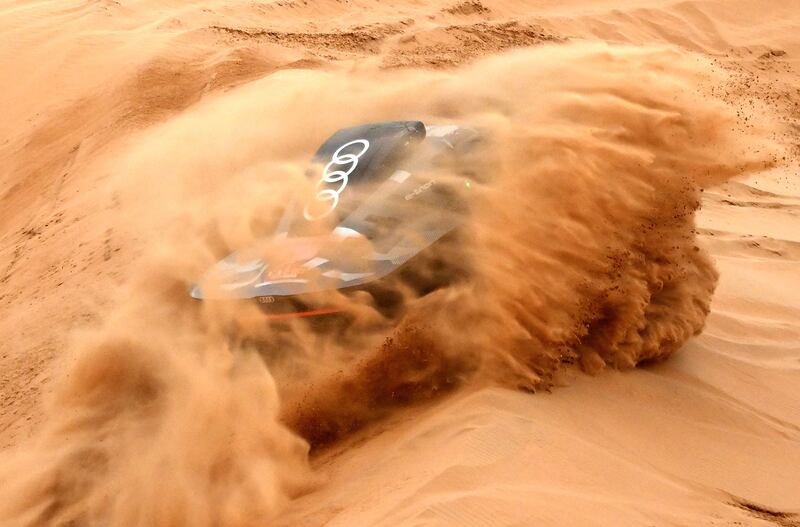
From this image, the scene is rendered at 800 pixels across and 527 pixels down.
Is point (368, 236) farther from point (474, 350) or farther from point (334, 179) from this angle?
point (474, 350)

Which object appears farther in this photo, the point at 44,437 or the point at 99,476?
the point at 44,437

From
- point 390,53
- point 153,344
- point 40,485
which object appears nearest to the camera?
point 40,485

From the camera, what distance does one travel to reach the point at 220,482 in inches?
148

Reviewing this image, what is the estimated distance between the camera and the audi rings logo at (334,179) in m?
4.52

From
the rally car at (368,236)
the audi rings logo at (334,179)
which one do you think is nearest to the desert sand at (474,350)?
the rally car at (368,236)

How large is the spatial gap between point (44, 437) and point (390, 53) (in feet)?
21.6

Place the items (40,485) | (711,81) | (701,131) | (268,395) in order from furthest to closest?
(711,81)
(701,131)
(268,395)
(40,485)

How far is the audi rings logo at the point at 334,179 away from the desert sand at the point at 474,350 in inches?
16.5

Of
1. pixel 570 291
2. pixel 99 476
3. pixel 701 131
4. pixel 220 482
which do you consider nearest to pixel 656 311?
pixel 570 291

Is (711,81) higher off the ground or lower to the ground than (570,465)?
higher

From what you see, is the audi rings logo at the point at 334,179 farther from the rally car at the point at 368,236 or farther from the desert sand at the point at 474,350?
the desert sand at the point at 474,350

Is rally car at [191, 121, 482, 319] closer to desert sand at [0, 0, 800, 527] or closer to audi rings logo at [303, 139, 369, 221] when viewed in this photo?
audi rings logo at [303, 139, 369, 221]

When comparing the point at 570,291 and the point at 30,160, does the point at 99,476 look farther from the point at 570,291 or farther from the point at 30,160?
the point at 30,160

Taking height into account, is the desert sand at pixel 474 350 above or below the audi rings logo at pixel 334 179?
below
